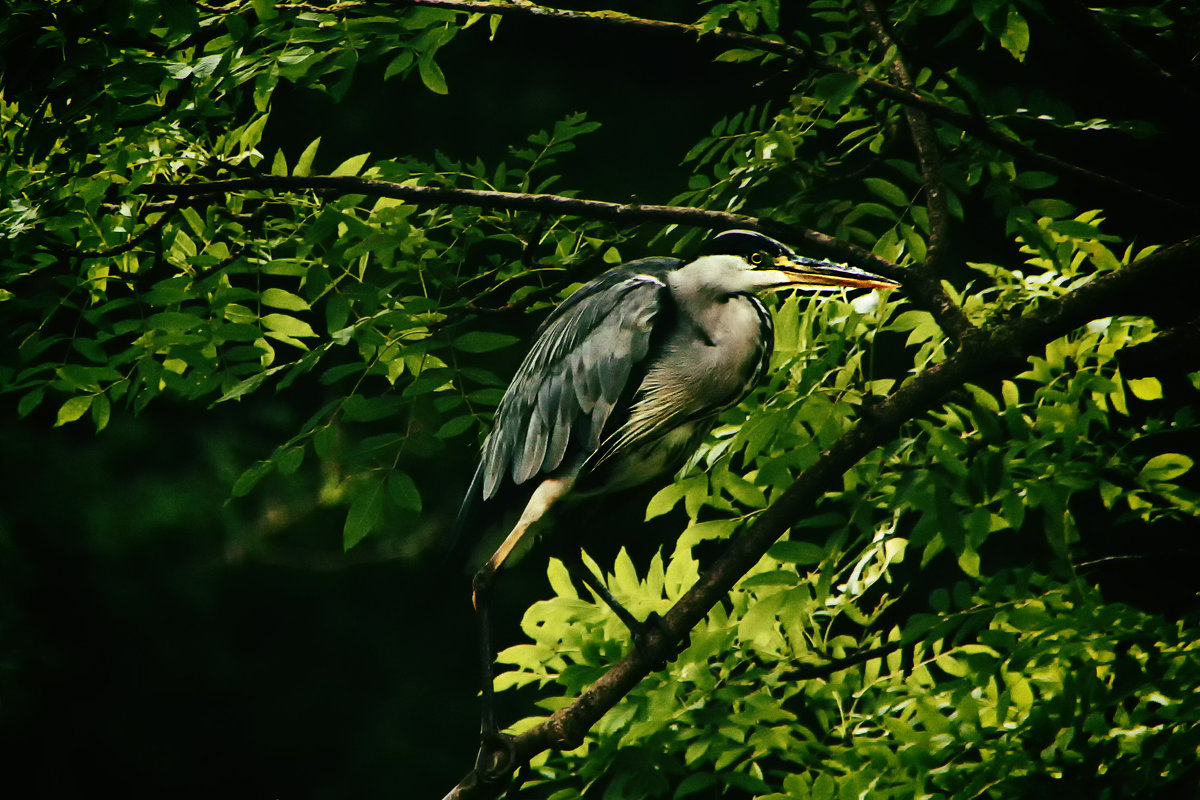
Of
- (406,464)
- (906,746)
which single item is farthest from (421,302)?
(406,464)

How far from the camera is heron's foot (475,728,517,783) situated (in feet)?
4.32

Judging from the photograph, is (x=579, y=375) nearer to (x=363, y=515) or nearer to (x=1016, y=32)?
(x=363, y=515)

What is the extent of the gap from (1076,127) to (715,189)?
50 cm

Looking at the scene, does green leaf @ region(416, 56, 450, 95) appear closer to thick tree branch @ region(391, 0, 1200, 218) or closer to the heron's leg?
thick tree branch @ region(391, 0, 1200, 218)

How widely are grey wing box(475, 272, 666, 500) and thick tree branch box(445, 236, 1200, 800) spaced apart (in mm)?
344

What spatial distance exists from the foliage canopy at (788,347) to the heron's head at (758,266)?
0.04 metres

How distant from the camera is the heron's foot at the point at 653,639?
121cm

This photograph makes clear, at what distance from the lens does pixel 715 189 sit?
5.41 ft

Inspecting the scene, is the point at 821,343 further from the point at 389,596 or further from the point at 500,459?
the point at 389,596

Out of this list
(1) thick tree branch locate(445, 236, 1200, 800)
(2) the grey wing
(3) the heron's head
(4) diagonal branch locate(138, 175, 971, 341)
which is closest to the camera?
(1) thick tree branch locate(445, 236, 1200, 800)

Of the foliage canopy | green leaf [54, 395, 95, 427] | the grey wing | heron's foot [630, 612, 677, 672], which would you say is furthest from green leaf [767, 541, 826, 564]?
green leaf [54, 395, 95, 427]

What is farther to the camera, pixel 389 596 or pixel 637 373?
pixel 389 596

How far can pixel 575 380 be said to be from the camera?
1.55 m

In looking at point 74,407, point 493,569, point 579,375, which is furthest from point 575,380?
point 74,407
